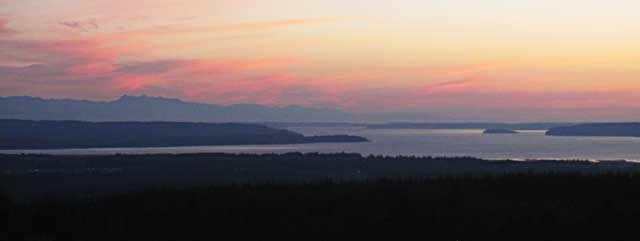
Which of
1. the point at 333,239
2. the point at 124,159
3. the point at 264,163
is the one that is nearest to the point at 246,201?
the point at 333,239

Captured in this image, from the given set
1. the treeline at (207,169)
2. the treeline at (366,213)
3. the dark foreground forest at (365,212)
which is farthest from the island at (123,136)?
the treeline at (366,213)

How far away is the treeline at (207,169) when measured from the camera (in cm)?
4765

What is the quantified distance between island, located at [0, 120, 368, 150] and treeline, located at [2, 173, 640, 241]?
10294 centimetres

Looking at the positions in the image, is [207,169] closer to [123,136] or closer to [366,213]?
[366,213]

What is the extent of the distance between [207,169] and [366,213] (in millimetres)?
41236

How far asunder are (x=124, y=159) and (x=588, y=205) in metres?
55.7

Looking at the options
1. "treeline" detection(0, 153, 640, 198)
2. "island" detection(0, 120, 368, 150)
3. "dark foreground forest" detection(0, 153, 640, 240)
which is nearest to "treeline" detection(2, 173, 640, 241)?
"dark foreground forest" detection(0, 153, 640, 240)

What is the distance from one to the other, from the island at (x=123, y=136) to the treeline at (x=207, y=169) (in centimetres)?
5693

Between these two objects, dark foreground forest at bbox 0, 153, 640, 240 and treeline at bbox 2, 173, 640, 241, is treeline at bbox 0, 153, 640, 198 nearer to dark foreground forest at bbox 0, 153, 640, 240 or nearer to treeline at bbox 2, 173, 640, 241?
dark foreground forest at bbox 0, 153, 640, 240

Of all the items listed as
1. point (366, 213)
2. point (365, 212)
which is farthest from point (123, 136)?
point (366, 213)

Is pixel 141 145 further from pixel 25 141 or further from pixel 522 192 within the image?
pixel 522 192

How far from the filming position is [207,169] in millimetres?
60406

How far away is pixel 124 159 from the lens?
71.2m

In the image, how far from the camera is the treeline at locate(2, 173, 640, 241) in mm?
18109
